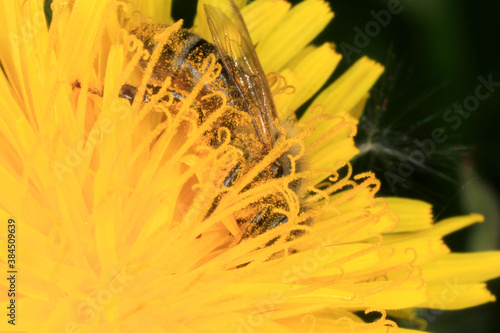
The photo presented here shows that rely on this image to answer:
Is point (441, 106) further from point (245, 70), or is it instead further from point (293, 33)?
point (245, 70)

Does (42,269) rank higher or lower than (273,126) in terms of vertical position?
lower

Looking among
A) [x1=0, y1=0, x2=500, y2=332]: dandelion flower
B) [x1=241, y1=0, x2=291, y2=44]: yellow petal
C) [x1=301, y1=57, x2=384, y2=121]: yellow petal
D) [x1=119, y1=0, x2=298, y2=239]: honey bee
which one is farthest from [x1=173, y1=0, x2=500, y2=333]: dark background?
[x1=119, y1=0, x2=298, y2=239]: honey bee

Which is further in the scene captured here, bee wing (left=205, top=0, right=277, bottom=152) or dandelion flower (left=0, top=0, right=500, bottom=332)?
bee wing (left=205, top=0, right=277, bottom=152)

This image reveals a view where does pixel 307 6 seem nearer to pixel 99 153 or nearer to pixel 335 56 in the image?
pixel 335 56

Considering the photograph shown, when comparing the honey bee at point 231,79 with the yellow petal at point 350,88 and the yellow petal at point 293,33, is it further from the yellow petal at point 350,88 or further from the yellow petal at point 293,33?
the yellow petal at point 350,88

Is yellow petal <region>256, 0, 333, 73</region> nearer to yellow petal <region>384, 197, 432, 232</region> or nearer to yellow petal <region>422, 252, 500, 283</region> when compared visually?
yellow petal <region>384, 197, 432, 232</region>

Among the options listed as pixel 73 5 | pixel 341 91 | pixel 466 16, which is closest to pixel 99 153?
pixel 73 5
